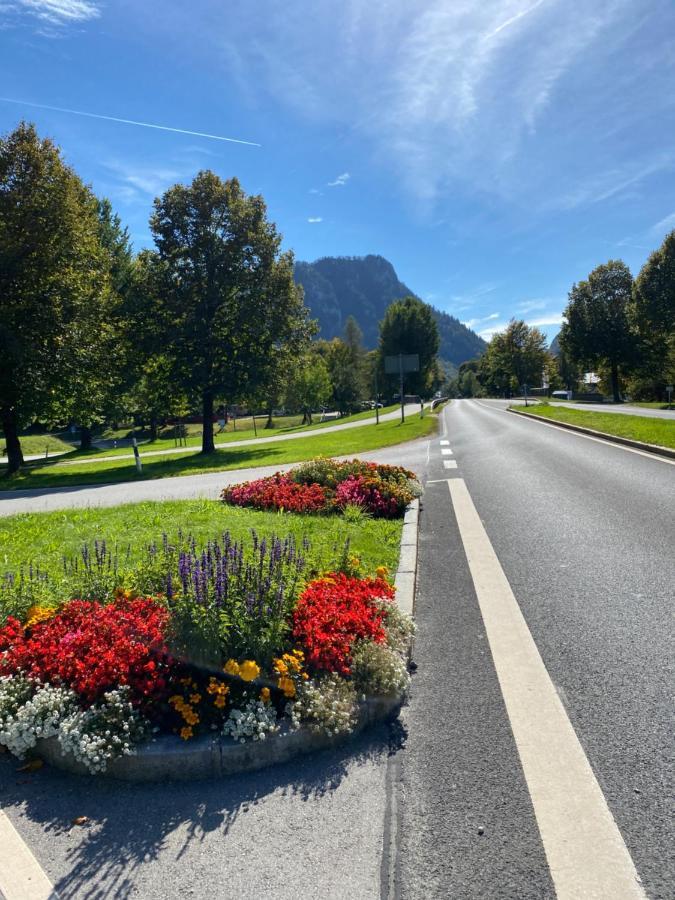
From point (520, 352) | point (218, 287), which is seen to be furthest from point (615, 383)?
point (218, 287)

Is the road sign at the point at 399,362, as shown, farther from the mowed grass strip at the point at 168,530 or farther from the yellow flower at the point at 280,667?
the yellow flower at the point at 280,667

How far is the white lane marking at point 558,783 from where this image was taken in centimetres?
212

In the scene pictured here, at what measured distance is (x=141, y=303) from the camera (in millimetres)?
23797

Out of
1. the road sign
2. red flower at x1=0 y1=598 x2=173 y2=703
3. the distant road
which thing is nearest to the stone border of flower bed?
red flower at x1=0 y1=598 x2=173 y2=703

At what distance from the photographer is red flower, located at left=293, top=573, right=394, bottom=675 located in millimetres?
3574

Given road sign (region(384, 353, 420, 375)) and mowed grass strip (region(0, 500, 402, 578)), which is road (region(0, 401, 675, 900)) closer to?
mowed grass strip (region(0, 500, 402, 578))

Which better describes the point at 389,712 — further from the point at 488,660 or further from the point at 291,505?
the point at 291,505

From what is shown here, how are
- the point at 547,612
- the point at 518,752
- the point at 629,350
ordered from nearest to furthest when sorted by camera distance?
the point at 518,752
the point at 547,612
the point at 629,350

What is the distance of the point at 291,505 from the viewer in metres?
9.27

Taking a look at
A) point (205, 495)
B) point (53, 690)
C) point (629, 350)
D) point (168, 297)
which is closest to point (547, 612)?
point (53, 690)

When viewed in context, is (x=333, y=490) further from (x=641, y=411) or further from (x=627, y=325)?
(x=627, y=325)

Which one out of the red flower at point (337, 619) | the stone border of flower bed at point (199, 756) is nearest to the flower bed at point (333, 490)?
the red flower at point (337, 619)

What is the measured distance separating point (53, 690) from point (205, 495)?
8.65 metres

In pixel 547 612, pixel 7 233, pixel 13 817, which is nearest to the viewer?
pixel 13 817
